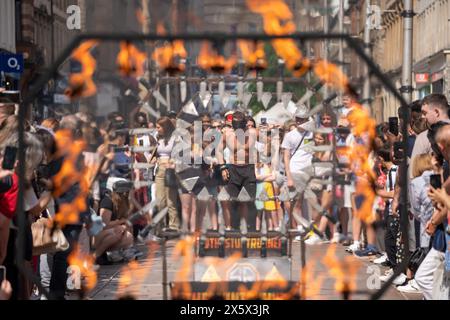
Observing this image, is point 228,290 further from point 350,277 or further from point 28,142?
point 28,142

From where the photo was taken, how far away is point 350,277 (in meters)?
7.13

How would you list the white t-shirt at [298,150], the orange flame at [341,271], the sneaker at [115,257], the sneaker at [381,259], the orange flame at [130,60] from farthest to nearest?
the sneaker at [381,259]
the sneaker at [115,257]
the white t-shirt at [298,150]
the orange flame at [341,271]
the orange flame at [130,60]

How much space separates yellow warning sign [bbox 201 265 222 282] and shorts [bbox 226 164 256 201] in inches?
164

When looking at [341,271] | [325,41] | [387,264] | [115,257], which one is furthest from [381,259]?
[325,41]

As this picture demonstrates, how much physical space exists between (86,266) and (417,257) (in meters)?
4.58

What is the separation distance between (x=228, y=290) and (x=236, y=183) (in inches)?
207

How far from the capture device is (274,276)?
7449 millimetres

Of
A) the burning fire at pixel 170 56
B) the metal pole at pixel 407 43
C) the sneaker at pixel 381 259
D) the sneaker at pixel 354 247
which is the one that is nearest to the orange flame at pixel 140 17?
the burning fire at pixel 170 56

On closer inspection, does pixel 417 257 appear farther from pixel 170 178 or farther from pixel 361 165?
pixel 361 165

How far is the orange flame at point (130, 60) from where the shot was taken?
22.4 feet

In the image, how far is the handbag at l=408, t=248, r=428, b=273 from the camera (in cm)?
1080

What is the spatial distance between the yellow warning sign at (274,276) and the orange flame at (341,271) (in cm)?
30

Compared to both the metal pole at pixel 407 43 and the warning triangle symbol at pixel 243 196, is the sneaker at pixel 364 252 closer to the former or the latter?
the warning triangle symbol at pixel 243 196

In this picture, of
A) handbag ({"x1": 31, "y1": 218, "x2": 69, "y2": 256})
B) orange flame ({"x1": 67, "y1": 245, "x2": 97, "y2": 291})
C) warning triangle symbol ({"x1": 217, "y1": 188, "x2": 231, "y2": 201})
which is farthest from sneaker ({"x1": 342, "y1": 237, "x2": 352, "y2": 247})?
warning triangle symbol ({"x1": 217, "y1": 188, "x2": 231, "y2": 201})
